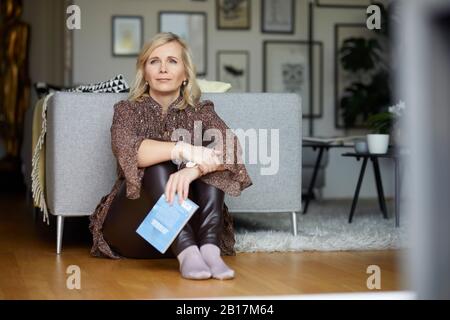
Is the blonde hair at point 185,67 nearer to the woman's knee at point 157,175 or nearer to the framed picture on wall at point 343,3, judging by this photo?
the woman's knee at point 157,175

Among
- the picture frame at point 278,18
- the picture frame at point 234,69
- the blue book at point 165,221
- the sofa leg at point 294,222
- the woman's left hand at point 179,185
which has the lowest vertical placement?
the sofa leg at point 294,222

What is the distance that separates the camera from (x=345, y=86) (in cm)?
633

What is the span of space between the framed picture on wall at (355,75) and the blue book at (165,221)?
4.14 metres

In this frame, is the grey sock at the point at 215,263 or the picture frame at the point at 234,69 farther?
the picture frame at the point at 234,69

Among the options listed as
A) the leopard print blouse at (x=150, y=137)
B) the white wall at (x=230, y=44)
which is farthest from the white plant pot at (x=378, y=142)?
the white wall at (x=230, y=44)

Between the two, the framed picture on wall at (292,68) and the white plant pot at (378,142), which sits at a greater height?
the framed picture on wall at (292,68)

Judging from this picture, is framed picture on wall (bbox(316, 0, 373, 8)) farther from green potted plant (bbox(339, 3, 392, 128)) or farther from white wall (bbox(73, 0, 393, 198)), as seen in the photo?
green potted plant (bbox(339, 3, 392, 128))

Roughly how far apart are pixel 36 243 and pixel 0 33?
14.5ft

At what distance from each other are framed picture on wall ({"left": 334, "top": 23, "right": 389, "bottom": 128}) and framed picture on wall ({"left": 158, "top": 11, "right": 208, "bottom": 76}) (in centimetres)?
124

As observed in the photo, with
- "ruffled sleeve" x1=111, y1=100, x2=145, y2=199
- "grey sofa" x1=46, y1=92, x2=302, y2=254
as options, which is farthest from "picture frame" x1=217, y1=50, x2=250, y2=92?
"ruffled sleeve" x1=111, y1=100, x2=145, y2=199

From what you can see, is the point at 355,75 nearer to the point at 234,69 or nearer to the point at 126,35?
the point at 234,69

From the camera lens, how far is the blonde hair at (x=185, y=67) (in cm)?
238

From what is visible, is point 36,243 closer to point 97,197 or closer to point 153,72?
point 97,197

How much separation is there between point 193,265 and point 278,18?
15.1 ft
